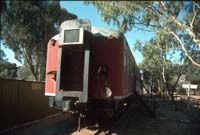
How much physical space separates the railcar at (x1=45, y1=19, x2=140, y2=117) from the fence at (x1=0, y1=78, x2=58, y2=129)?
1.59 meters

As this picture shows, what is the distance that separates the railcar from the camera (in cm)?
1094

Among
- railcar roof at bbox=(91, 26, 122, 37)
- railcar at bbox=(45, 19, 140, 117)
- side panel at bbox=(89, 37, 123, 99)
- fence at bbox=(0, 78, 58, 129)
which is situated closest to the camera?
railcar at bbox=(45, 19, 140, 117)

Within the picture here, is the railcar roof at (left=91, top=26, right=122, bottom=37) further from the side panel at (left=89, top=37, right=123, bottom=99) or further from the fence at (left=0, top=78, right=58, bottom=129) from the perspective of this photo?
the fence at (left=0, top=78, right=58, bottom=129)

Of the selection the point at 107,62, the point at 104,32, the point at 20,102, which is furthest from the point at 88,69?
the point at 20,102

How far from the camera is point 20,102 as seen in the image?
528 inches

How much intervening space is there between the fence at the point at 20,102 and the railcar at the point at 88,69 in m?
1.59

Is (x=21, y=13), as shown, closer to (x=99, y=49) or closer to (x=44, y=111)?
(x=99, y=49)

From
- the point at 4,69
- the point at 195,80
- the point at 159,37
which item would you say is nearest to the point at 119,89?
the point at 159,37

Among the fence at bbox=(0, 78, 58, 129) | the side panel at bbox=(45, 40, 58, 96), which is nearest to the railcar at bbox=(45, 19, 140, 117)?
the side panel at bbox=(45, 40, 58, 96)

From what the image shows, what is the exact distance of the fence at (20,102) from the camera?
1214 centimetres

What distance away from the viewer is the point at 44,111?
16.2m

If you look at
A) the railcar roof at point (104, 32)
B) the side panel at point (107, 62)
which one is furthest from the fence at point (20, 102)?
the railcar roof at point (104, 32)

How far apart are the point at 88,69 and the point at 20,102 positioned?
408cm

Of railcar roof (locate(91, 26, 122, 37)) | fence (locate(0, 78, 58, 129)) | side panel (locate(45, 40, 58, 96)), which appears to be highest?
railcar roof (locate(91, 26, 122, 37))
